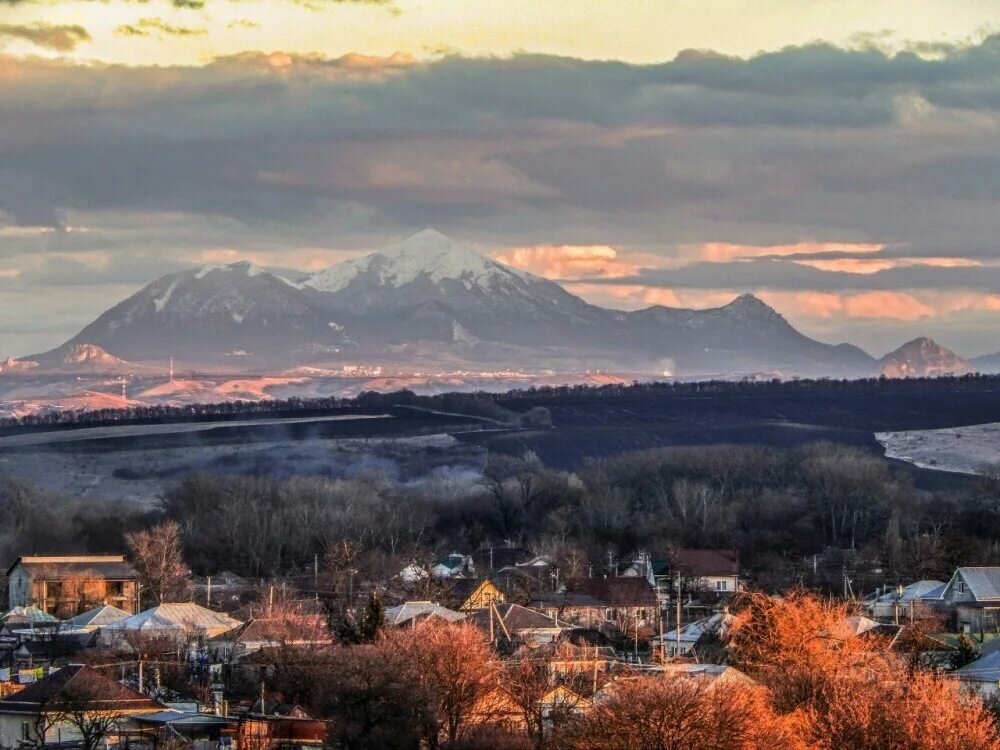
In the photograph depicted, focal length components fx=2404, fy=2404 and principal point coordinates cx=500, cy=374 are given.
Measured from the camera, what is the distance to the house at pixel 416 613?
77.9 m

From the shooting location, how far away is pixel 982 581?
301 feet

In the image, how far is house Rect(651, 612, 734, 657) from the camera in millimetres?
75688

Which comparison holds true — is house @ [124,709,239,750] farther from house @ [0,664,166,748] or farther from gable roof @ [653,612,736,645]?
gable roof @ [653,612,736,645]

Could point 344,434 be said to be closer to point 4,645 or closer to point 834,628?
point 4,645

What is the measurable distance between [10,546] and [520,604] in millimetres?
41846

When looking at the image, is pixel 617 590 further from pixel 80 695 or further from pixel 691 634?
pixel 80 695

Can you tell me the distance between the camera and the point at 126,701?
57.8 m

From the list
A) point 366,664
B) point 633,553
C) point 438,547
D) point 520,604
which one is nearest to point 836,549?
point 633,553

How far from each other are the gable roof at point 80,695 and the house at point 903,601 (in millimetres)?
29799

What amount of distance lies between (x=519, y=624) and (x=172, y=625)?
1187cm

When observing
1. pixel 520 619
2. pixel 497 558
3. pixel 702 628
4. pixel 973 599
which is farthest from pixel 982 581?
pixel 497 558

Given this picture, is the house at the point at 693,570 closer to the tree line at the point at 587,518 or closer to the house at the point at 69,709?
the tree line at the point at 587,518

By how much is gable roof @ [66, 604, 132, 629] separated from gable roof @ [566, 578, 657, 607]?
62.9ft

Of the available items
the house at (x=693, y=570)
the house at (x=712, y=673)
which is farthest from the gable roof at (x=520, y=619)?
the house at (x=693, y=570)
